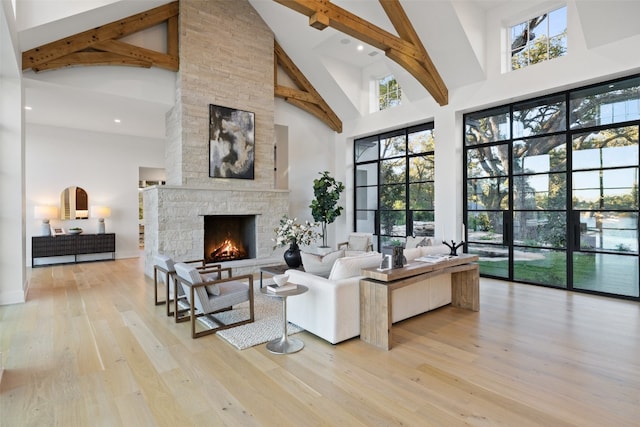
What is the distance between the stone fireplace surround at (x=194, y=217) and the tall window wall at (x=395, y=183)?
2.55 m

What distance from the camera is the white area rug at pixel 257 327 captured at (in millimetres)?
3426

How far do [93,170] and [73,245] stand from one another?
2.02 meters

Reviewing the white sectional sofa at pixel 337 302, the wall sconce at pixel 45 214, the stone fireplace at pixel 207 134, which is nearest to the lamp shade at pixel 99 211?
the wall sconce at pixel 45 214

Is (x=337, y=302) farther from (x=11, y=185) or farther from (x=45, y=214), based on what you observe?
(x=45, y=214)

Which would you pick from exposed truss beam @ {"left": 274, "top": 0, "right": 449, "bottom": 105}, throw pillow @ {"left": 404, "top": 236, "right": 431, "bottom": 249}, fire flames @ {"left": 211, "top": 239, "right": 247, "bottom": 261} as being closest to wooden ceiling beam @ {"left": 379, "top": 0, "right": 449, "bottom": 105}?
exposed truss beam @ {"left": 274, "top": 0, "right": 449, "bottom": 105}

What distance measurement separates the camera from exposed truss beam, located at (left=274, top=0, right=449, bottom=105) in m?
4.58

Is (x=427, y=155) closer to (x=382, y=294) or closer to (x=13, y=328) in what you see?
(x=382, y=294)

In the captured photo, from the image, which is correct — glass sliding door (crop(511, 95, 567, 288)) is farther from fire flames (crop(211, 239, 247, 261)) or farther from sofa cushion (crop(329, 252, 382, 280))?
fire flames (crop(211, 239, 247, 261))

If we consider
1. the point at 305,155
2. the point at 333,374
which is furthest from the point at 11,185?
the point at 305,155

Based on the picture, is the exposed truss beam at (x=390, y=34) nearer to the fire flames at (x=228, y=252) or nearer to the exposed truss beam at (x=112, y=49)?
the exposed truss beam at (x=112, y=49)

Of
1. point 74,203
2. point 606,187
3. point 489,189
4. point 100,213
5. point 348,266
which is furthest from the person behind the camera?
point 100,213

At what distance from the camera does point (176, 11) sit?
21.3ft

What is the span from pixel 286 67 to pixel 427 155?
4.04 m

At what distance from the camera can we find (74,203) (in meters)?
8.61
